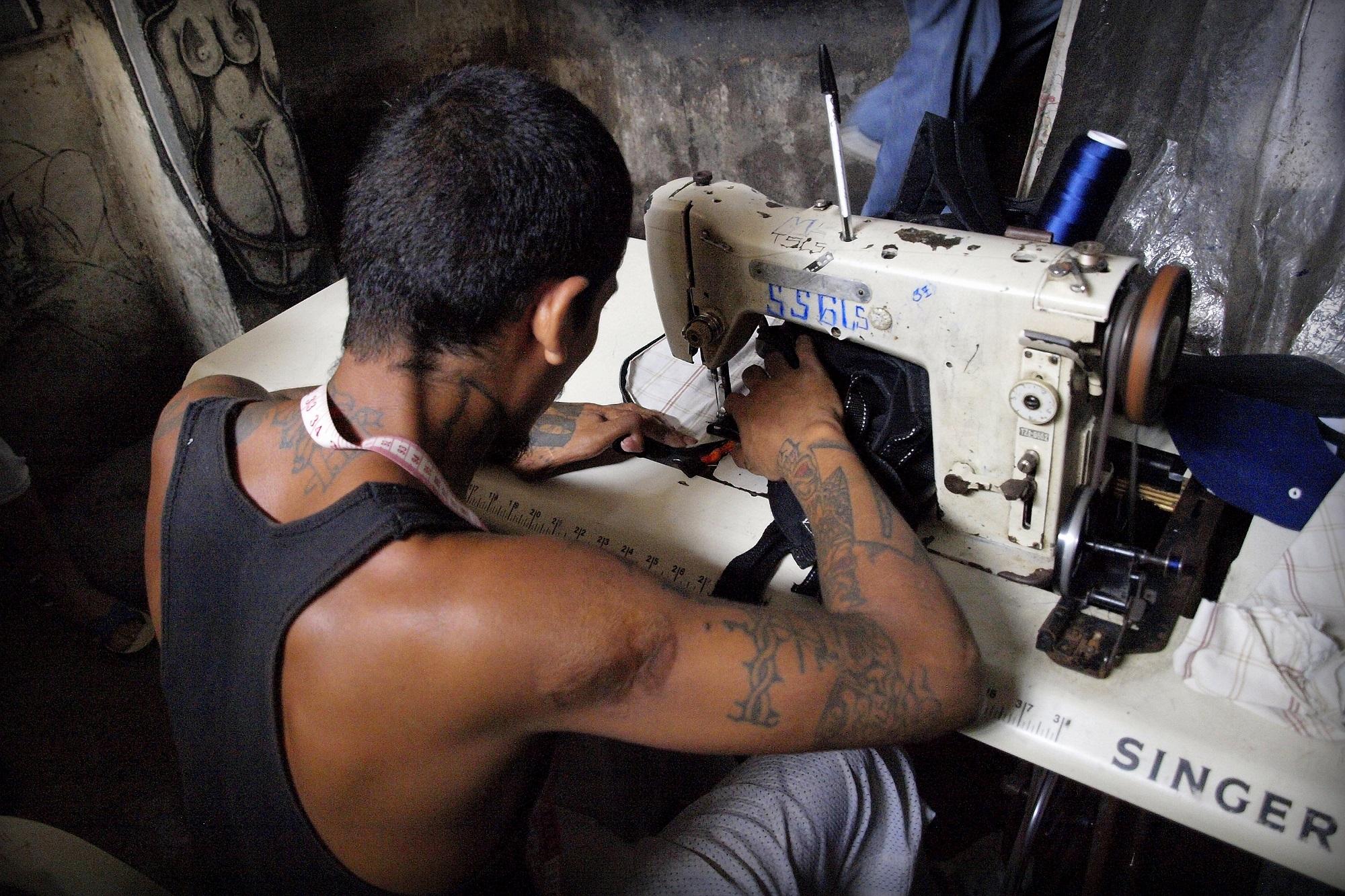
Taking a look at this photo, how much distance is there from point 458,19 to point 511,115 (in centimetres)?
323

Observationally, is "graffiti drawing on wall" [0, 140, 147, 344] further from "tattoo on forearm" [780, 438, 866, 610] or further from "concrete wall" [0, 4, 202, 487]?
"tattoo on forearm" [780, 438, 866, 610]

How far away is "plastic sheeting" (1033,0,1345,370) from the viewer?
1.79 meters

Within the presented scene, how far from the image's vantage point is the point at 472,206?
3.26 ft

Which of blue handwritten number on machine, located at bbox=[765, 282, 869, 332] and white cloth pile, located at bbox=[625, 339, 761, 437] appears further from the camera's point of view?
white cloth pile, located at bbox=[625, 339, 761, 437]

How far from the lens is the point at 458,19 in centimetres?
380

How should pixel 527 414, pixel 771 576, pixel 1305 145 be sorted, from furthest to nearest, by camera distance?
pixel 1305 145 → pixel 771 576 → pixel 527 414

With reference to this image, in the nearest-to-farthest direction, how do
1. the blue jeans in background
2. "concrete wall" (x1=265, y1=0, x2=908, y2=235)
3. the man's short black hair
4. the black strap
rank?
the man's short black hair < the black strap < the blue jeans in background < "concrete wall" (x1=265, y1=0, x2=908, y2=235)

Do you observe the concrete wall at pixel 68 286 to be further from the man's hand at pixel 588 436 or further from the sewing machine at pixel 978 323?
the sewing machine at pixel 978 323

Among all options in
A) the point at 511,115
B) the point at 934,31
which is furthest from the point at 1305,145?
the point at 511,115

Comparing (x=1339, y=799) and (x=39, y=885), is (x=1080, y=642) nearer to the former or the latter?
(x=1339, y=799)

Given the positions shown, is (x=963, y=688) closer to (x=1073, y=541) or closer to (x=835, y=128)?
(x=1073, y=541)

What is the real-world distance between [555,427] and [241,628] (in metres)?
0.77

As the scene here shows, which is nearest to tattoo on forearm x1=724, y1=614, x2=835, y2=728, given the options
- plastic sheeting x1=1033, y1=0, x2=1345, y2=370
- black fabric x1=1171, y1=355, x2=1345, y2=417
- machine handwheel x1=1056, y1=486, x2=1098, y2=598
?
machine handwheel x1=1056, y1=486, x2=1098, y2=598

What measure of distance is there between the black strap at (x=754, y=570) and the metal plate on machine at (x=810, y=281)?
1.25ft
